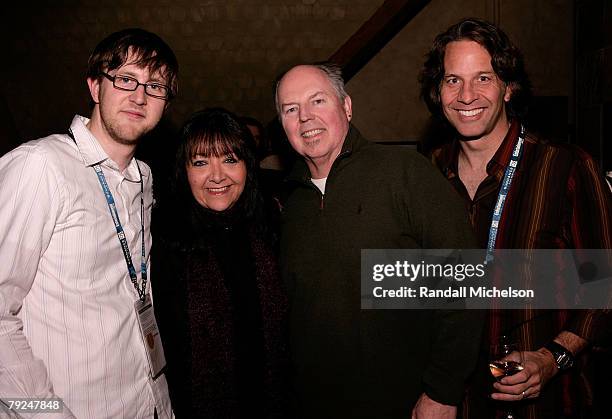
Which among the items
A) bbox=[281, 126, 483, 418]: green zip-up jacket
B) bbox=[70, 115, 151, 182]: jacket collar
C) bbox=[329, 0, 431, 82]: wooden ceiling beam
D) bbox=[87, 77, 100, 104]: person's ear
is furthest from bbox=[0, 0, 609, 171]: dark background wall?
A: bbox=[281, 126, 483, 418]: green zip-up jacket

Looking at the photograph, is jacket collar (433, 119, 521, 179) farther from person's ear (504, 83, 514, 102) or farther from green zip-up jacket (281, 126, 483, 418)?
green zip-up jacket (281, 126, 483, 418)

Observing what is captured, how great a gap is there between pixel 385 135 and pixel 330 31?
156 cm

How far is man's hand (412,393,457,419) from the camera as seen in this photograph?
1740 mm

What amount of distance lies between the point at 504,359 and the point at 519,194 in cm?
62

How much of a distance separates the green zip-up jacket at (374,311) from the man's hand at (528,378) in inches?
5.5

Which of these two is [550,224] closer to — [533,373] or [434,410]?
[533,373]

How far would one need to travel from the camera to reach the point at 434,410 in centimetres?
175

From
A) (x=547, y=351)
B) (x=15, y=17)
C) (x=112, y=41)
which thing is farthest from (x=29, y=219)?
(x=15, y=17)

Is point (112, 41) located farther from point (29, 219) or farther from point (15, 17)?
point (15, 17)

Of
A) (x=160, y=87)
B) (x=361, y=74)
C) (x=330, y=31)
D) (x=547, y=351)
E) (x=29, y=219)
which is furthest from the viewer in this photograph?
(x=330, y=31)

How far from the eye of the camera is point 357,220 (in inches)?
73.7

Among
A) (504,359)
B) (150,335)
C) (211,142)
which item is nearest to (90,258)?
(150,335)

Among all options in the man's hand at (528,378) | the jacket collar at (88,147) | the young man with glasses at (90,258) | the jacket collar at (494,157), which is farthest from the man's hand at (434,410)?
the jacket collar at (88,147)

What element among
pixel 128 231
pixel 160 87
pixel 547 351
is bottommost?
pixel 547 351
